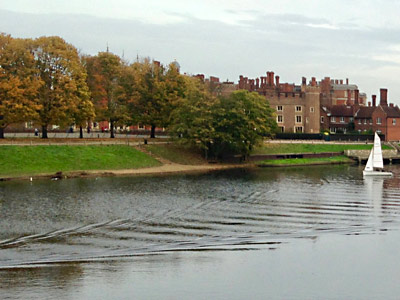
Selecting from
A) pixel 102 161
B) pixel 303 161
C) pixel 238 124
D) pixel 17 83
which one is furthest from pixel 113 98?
pixel 303 161

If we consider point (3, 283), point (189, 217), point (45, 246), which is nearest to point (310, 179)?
point (189, 217)

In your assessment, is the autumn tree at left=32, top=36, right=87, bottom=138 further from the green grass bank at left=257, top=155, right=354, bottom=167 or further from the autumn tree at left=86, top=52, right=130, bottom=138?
the green grass bank at left=257, top=155, right=354, bottom=167

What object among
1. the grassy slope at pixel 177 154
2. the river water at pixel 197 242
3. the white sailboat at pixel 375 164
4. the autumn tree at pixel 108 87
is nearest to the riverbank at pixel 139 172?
the grassy slope at pixel 177 154

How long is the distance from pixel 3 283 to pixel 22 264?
3.50 meters

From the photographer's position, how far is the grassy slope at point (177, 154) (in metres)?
95.1

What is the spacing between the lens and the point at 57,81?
95.4 m

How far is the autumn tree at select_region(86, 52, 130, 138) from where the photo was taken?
104 m

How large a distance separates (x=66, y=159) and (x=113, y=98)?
2470cm

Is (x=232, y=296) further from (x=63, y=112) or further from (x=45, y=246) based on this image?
(x=63, y=112)

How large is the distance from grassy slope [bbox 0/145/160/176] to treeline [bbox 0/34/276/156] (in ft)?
22.6

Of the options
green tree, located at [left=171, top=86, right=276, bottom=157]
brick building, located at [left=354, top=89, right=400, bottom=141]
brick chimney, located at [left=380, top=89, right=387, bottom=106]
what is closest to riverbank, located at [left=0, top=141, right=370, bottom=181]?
green tree, located at [left=171, top=86, right=276, bottom=157]

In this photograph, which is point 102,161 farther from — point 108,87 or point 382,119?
point 382,119

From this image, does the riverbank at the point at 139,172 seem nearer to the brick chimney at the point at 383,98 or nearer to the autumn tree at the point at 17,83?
the autumn tree at the point at 17,83

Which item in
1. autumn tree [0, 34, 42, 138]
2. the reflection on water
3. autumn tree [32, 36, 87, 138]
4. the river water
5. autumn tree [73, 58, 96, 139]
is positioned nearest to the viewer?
the river water
